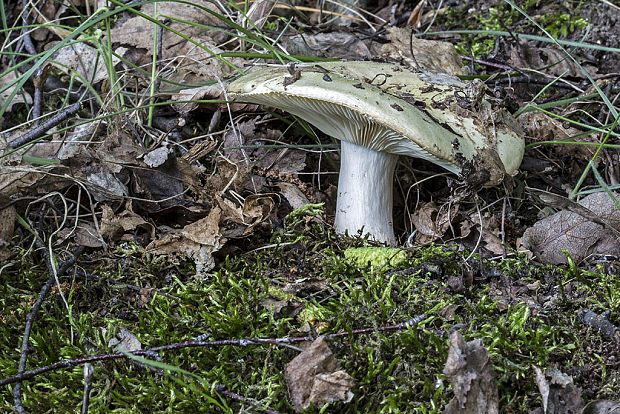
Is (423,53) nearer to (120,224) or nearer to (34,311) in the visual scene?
(120,224)

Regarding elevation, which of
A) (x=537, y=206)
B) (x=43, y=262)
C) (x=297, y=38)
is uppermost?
(x=297, y=38)

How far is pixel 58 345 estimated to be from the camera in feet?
6.10

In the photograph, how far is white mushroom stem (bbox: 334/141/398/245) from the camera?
263 centimetres

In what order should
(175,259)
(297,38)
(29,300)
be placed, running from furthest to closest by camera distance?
(297,38) < (175,259) < (29,300)

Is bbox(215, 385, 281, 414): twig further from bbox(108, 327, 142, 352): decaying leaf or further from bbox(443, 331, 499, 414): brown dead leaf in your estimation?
bbox(443, 331, 499, 414): brown dead leaf

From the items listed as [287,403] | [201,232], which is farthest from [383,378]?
[201,232]

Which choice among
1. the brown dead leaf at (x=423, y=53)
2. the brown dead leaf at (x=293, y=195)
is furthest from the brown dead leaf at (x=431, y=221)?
the brown dead leaf at (x=423, y=53)

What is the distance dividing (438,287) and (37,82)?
8.11 feet

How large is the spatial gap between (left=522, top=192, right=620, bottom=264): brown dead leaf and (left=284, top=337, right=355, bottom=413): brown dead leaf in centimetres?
129

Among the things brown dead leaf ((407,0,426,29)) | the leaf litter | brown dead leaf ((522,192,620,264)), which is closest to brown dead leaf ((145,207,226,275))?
the leaf litter

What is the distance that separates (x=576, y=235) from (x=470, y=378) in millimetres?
1268

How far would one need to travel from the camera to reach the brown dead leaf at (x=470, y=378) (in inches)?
57.7

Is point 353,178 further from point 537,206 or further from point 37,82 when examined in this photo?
point 37,82

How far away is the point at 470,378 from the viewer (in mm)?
1497
